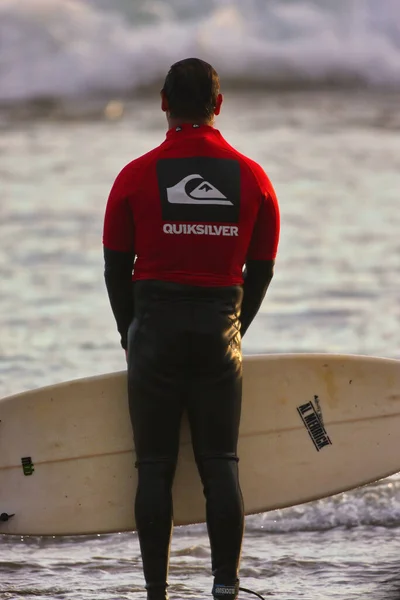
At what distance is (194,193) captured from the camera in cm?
312

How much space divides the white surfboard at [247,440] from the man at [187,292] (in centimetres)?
50

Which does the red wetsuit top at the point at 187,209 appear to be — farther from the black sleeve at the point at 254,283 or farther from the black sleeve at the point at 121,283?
the black sleeve at the point at 254,283

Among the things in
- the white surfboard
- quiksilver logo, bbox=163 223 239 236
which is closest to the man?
quiksilver logo, bbox=163 223 239 236

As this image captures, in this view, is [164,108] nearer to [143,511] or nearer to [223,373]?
[223,373]

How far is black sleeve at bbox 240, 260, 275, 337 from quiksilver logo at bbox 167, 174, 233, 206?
0.27 metres

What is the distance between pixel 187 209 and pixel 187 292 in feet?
0.72

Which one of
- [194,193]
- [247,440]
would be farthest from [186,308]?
[247,440]

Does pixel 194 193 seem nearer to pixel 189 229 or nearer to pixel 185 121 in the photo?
pixel 189 229

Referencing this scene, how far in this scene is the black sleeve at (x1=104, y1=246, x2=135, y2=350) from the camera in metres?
3.21

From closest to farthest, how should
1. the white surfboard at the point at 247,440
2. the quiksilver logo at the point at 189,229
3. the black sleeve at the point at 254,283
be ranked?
1. the quiksilver logo at the point at 189,229
2. the black sleeve at the point at 254,283
3. the white surfboard at the point at 247,440

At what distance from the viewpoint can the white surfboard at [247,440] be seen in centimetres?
377

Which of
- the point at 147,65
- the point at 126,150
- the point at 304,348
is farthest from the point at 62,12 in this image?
the point at 304,348

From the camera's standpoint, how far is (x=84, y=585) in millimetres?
4098

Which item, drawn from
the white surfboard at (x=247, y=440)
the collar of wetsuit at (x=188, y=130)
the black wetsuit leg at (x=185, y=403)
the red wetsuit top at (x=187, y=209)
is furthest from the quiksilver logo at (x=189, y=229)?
the white surfboard at (x=247, y=440)
